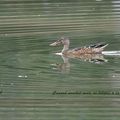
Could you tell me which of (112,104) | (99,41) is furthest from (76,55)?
(112,104)

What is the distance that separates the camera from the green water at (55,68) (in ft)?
35.0

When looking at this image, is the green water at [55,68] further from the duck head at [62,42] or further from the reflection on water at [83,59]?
the duck head at [62,42]

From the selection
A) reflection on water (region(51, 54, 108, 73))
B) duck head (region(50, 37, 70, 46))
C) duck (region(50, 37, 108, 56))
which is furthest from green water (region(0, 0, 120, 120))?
duck (region(50, 37, 108, 56))

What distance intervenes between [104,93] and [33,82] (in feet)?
4.89

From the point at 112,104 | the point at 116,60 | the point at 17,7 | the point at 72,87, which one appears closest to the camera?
the point at 112,104

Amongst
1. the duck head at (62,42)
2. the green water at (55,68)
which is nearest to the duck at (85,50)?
the duck head at (62,42)

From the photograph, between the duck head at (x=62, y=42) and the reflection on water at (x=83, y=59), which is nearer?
the reflection on water at (x=83, y=59)

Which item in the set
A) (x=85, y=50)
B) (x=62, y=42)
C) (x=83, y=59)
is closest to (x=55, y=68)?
(x=83, y=59)

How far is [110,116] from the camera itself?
398 inches

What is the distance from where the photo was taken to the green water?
1066 centimetres

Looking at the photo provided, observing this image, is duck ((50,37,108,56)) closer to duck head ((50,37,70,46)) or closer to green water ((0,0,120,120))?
duck head ((50,37,70,46))

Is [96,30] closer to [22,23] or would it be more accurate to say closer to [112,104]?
[22,23]

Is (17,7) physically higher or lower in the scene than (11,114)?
lower

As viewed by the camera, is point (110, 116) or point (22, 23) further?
point (22, 23)
